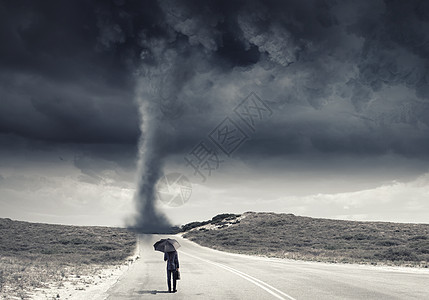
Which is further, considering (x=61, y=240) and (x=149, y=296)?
(x=61, y=240)

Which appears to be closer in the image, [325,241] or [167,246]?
[167,246]

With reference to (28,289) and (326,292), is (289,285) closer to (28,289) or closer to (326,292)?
(326,292)

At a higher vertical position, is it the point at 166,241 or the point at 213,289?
the point at 166,241

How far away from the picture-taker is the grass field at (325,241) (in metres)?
33.8

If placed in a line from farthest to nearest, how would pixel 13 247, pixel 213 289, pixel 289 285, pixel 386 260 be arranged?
1. pixel 13 247
2. pixel 386 260
3. pixel 289 285
4. pixel 213 289

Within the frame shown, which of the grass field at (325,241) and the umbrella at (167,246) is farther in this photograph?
the grass field at (325,241)

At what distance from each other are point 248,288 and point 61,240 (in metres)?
45.0

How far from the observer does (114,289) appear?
1414cm

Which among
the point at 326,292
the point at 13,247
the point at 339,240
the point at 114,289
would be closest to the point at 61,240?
the point at 13,247

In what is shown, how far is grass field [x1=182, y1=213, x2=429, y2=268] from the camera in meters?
33.8

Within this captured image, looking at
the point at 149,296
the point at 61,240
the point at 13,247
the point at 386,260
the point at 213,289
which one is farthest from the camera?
the point at 61,240

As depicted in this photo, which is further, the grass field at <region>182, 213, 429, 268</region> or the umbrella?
the grass field at <region>182, 213, 429, 268</region>

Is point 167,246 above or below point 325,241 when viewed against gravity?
below

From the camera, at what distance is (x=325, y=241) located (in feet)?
175
